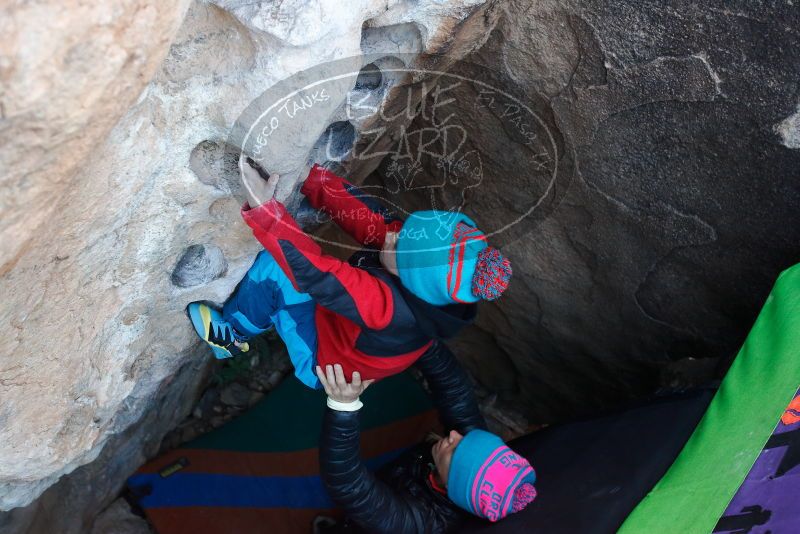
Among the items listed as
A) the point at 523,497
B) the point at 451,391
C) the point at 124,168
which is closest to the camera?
the point at 124,168

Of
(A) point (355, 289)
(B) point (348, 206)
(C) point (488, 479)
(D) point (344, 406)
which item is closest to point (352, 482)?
(D) point (344, 406)

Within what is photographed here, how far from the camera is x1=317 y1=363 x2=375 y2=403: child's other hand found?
1304mm

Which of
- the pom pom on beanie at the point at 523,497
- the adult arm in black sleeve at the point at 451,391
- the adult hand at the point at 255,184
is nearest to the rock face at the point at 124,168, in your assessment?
the adult hand at the point at 255,184

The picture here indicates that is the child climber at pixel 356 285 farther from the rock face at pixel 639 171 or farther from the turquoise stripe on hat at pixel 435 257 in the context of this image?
the rock face at pixel 639 171

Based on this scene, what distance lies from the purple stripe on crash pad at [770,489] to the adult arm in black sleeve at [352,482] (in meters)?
0.62

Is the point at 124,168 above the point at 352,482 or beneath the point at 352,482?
above

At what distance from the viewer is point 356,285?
3.75ft

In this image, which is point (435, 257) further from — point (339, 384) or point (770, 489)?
point (770, 489)

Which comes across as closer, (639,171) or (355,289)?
(355,289)

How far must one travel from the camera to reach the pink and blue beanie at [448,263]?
1108mm

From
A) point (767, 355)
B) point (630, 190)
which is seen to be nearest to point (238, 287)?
point (630, 190)

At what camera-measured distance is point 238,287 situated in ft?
4.48

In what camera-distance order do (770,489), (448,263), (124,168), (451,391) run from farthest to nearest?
(451,391), (448,263), (770,489), (124,168)

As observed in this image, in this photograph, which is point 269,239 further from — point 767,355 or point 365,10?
point 767,355
